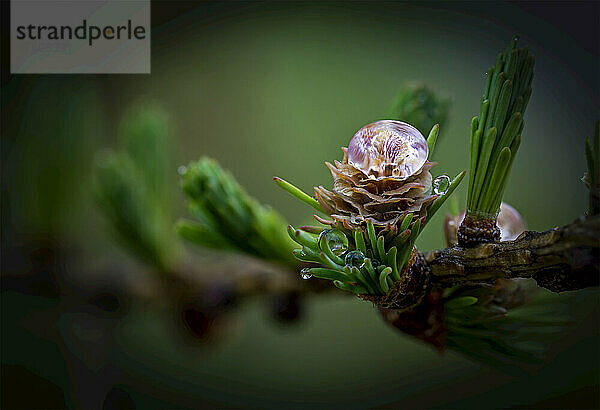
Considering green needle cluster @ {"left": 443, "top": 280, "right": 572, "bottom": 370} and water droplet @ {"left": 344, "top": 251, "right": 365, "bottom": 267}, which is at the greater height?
water droplet @ {"left": 344, "top": 251, "right": 365, "bottom": 267}

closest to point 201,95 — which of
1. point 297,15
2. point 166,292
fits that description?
point 297,15

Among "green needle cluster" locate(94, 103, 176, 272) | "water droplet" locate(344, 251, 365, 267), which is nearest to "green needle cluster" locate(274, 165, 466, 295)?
"water droplet" locate(344, 251, 365, 267)

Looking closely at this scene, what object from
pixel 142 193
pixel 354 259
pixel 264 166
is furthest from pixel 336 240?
pixel 264 166

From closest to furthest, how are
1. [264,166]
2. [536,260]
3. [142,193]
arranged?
1. [536,260]
2. [142,193]
3. [264,166]

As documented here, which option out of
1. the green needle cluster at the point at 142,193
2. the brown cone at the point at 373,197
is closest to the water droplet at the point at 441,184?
the brown cone at the point at 373,197

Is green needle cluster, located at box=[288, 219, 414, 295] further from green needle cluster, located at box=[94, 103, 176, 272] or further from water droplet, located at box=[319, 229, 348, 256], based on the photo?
green needle cluster, located at box=[94, 103, 176, 272]

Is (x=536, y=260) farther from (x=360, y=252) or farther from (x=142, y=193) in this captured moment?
(x=142, y=193)
